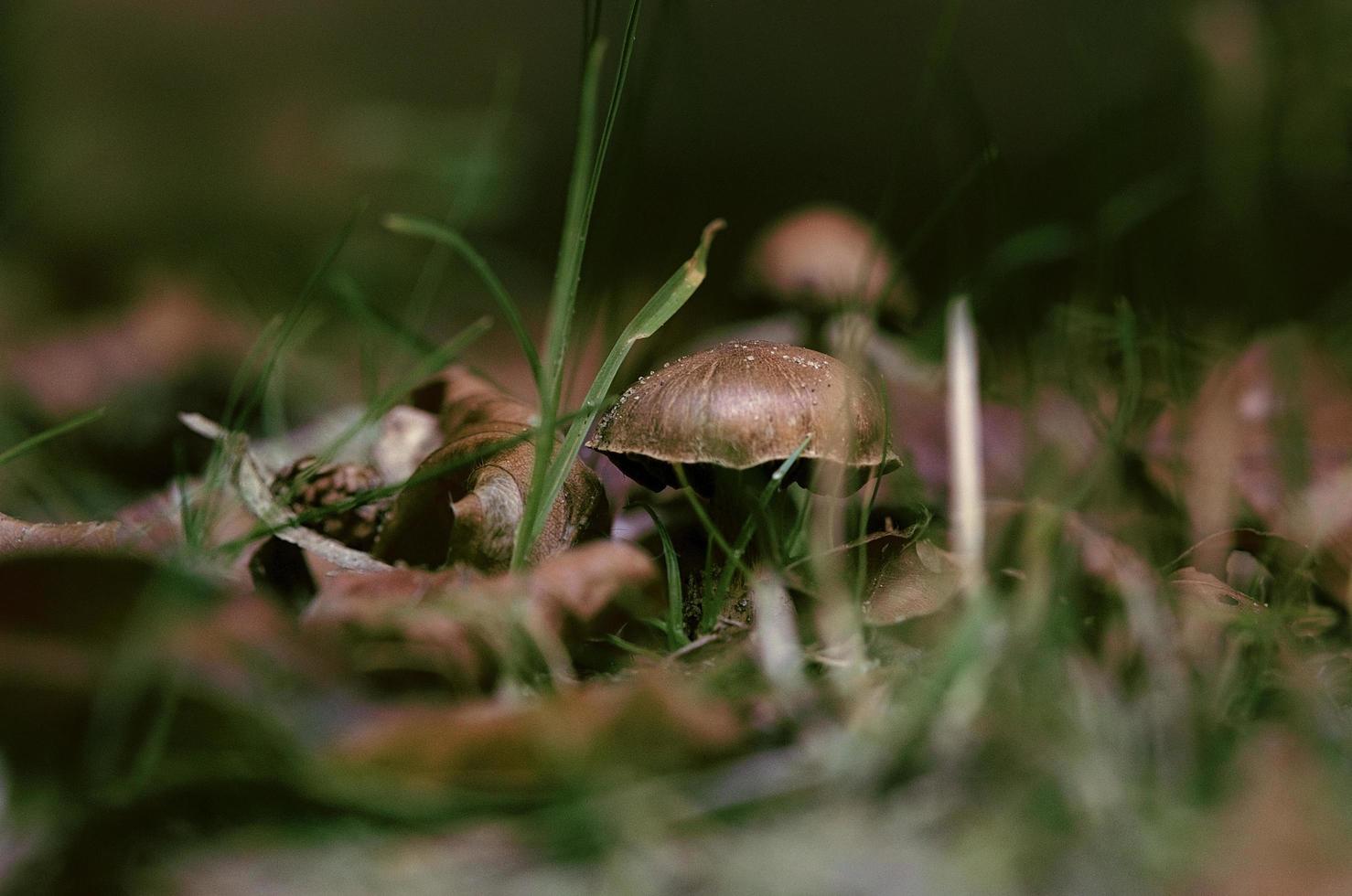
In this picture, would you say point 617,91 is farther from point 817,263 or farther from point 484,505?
point 817,263

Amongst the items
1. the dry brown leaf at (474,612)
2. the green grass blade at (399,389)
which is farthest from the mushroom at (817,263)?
the dry brown leaf at (474,612)

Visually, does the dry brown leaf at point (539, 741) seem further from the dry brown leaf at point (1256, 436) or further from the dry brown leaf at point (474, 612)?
the dry brown leaf at point (1256, 436)

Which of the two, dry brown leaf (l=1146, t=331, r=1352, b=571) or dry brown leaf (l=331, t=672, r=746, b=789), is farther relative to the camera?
dry brown leaf (l=1146, t=331, r=1352, b=571)

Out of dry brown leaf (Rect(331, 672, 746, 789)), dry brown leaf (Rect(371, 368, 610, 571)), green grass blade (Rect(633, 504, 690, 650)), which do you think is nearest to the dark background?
dry brown leaf (Rect(371, 368, 610, 571))

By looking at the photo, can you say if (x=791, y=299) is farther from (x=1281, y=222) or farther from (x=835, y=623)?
(x=835, y=623)

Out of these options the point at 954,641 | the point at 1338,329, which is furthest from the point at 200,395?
the point at 1338,329

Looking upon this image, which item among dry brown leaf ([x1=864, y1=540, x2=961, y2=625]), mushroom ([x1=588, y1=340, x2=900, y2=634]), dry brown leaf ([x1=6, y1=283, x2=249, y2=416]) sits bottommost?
dry brown leaf ([x1=6, y1=283, x2=249, y2=416])

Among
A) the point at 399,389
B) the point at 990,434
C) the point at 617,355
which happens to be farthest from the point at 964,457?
the point at 990,434

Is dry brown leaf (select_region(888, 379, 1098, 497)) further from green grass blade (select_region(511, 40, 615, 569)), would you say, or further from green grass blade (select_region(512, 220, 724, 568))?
green grass blade (select_region(511, 40, 615, 569))
